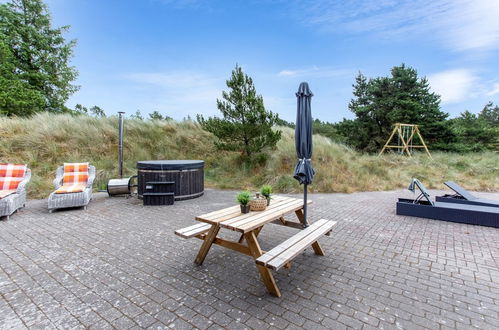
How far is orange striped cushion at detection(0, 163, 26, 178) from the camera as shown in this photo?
197 inches

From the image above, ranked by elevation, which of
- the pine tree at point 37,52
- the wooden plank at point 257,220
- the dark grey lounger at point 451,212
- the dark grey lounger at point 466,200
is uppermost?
the pine tree at point 37,52

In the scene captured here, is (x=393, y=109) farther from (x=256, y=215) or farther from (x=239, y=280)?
(x=239, y=280)

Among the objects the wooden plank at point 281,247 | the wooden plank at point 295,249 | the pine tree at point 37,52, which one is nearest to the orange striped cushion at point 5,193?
the wooden plank at point 281,247

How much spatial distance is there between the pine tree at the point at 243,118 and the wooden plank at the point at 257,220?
580cm

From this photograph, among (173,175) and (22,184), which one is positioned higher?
(173,175)

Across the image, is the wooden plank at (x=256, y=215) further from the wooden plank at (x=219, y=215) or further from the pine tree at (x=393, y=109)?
the pine tree at (x=393, y=109)

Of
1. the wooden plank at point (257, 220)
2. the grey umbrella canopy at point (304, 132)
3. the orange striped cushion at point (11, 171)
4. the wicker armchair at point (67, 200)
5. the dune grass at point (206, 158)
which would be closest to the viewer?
the wooden plank at point (257, 220)

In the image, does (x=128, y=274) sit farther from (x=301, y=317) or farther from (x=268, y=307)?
(x=301, y=317)

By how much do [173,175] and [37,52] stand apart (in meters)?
15.8

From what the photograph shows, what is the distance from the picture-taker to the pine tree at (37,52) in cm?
1383

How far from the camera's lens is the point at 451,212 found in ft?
14.5

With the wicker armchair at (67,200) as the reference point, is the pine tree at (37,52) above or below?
above

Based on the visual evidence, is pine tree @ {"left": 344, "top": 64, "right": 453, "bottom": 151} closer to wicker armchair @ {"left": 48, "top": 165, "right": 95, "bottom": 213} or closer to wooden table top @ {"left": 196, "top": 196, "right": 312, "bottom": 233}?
wooden table top @ {"left": 196, "top": 196, "right": 312, "bottom": 233}

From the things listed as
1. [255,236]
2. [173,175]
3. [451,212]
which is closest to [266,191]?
[255,236]
